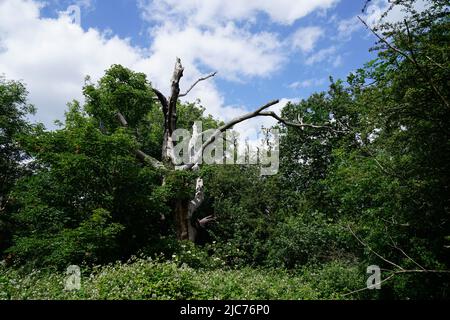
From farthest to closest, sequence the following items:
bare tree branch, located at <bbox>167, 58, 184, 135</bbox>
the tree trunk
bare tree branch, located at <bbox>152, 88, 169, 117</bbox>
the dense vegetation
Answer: bare tree branch, located at <bbox>167, 58, 184, 135</bbox>, bare tree branch, located at <bbox>152, 88, 169, 117</bbox>, the tree trunk, the dense vegetation

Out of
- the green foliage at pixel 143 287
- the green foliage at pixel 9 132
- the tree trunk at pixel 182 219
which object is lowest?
the green foliage at pixel 143 287

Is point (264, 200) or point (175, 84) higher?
point (175, 84)

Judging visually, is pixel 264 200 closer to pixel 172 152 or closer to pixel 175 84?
pixel 172 152

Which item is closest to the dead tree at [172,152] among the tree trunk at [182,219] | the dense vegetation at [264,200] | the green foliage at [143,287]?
the tree trunk at [182,219]

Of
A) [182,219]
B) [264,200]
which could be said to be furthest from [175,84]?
[264,200]

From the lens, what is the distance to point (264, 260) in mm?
16984

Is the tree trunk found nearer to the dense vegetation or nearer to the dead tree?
the dead tree

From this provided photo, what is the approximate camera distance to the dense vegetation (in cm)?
656

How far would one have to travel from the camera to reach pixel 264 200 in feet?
63.0

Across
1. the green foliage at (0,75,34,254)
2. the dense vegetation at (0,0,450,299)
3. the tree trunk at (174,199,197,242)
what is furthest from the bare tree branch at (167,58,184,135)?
the green foliage at (0,75,34,254)

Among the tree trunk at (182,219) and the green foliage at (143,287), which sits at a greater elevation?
the tree trunk at (182,219)

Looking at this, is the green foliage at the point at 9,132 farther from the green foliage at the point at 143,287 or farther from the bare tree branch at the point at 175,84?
the green foliage at the point at 143,287

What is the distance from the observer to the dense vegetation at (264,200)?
6562 millimetres

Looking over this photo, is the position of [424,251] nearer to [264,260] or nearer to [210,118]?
[264,260]
